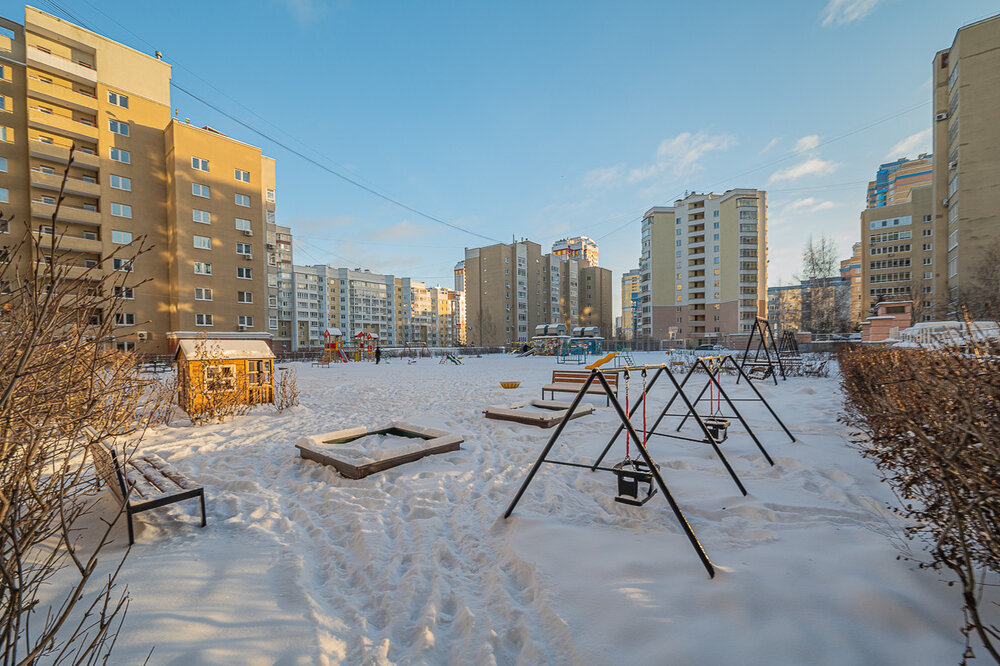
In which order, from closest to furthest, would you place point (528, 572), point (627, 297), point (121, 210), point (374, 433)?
point (528, 572), point (374, 433), point (121, 210), point (627, 297)

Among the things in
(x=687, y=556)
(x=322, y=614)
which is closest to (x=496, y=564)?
(x=322, y=614)

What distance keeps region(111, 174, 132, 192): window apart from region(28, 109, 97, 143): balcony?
8.44 ft

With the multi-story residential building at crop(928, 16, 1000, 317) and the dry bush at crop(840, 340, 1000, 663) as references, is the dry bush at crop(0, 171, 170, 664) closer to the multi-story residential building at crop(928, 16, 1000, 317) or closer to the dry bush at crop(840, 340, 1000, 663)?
the dry bush at crop(840, 340, 1000, 663)

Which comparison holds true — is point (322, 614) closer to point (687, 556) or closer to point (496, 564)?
point (496, 564)

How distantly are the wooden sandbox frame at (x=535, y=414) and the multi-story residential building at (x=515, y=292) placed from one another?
6667 cm

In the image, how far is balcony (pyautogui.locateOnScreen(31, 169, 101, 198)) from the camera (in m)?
27.7

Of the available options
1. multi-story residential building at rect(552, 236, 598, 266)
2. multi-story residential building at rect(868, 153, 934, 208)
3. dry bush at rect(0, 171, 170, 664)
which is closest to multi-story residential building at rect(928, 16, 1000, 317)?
dry bush at rect(0, 171, 170, 664)

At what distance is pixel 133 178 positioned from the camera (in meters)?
30.8

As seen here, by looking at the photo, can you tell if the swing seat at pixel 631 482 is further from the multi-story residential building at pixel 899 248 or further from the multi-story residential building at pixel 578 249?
the multi-story residential building at pixel 578 249

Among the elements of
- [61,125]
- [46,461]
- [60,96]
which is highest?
[60,96]

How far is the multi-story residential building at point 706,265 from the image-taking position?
61219mm

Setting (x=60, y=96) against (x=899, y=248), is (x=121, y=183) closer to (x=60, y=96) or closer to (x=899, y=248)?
(x=60, y=96)

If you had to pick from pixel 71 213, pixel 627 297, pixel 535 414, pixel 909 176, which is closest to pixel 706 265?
pixel 909 176

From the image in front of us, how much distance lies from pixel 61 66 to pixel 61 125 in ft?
13.4
